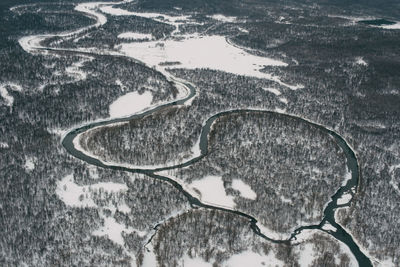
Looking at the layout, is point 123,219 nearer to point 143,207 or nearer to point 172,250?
point 143,207

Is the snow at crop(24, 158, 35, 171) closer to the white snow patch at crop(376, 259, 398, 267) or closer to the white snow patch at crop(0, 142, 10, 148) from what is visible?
the white snow patch at crop(0, 142, 10, 148)

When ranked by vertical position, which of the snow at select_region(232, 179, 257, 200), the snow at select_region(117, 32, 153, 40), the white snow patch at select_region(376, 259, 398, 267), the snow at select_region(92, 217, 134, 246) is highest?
the snow at select_region(117, 32, 153, 40)

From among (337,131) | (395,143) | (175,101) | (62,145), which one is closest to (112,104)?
(175,101)

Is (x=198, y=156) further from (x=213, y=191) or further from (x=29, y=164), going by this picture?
(x=29, y=164)

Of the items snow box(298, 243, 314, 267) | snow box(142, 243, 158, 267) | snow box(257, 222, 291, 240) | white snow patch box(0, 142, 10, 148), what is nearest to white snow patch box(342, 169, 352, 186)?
snow box(257, 222, 291, 240)

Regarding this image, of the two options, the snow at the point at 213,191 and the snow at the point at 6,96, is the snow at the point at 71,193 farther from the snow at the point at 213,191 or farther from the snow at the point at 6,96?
the snow at the point at 6,96
